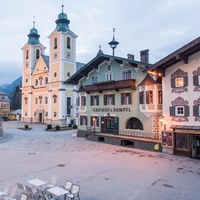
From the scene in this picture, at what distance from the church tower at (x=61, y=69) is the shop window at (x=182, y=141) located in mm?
29445

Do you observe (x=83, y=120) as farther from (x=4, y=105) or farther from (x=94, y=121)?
(x=4, y=105)

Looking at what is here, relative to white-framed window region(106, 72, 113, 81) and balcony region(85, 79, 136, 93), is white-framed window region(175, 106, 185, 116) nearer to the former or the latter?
balcony region(85, 79, 136, 93)

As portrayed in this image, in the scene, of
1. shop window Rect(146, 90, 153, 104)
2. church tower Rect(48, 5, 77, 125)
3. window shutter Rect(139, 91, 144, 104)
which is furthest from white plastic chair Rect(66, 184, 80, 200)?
church tower Rect(48, 5, 77, 125)

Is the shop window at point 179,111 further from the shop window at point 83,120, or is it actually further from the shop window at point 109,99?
the shop window at point 83,120

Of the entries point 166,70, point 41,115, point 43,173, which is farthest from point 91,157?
point 41,115

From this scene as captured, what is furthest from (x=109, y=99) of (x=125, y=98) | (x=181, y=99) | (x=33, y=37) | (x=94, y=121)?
(x=33, y=37)

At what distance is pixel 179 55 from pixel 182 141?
714cm

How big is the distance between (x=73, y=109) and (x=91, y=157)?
29.4 meters

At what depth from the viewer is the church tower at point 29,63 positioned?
54772 mm

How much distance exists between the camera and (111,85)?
25.0 m

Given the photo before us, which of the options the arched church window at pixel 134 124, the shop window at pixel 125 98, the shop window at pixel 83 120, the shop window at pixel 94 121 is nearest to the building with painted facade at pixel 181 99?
the arched church window at pixel 134 124

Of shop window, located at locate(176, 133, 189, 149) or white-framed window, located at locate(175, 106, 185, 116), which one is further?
white-framed window, located at locate(175, 106, 185, 116)

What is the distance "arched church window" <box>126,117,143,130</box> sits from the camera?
A: 2333 cm

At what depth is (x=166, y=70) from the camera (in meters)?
19.9
